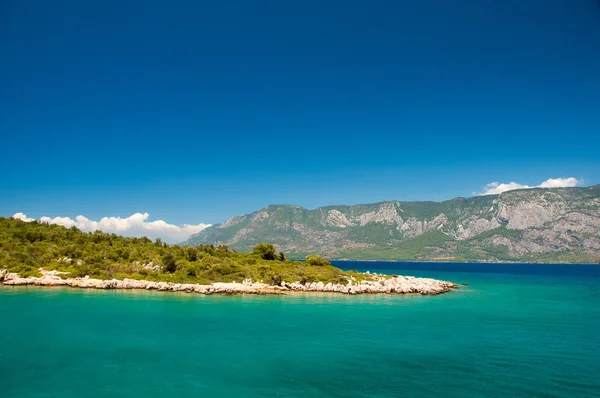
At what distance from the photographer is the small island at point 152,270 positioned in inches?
1930

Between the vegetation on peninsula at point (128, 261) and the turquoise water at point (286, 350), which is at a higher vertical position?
the vegetation on peninsula at point (128, 261)

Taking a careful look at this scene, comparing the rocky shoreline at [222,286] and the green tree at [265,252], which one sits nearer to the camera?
the rocky shoreline at [222,286]

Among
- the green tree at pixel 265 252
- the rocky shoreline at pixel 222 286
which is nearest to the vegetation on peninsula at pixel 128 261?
the green tree at pixel 265 252

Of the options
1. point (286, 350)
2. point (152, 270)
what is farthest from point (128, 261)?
point (286, 350)

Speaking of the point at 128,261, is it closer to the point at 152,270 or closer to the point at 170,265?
the point at 152,270

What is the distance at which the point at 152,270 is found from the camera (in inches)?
2173

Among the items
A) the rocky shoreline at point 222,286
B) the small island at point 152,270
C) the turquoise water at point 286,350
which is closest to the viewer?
the turquoise water at point 286,350

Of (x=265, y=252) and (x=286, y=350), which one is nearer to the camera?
(x=286, y=350)

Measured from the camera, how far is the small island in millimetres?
49031

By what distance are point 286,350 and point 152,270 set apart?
126ft

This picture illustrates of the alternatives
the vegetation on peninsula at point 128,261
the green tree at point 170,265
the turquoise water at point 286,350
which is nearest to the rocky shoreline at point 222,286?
the vegetation on peninsula at point 128,261

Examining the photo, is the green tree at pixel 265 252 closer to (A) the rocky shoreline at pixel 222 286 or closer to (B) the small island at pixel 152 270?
(B) the small island at pixel 152 270

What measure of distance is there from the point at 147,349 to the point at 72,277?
35174mm

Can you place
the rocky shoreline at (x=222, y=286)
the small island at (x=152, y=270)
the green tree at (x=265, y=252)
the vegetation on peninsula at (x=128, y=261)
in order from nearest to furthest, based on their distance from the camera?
the rocky shoreline at (x=222, y=286) < the small island at (x=152, y=270) < the vegetation on peninsula at (x=128, y=261) < the green tree at (x=265, y=252)
